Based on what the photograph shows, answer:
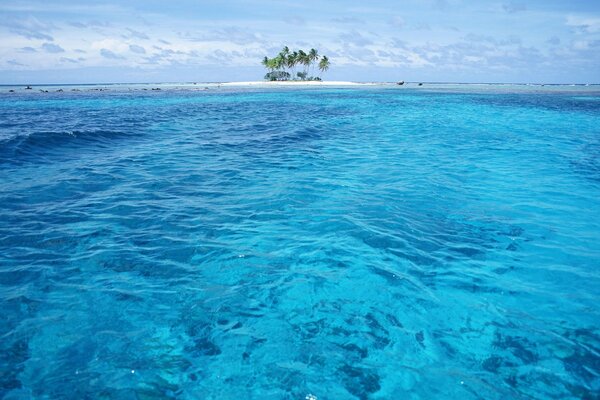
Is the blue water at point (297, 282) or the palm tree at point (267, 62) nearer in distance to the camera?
the blue water at point (297, 282)

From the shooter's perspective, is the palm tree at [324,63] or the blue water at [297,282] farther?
the palm tree at [324,63]

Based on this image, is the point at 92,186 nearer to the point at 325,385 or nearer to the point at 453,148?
the point at 325,385

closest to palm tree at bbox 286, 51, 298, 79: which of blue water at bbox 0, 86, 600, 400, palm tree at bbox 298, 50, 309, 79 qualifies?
palm tree at bbox 298, 50, 309, 79

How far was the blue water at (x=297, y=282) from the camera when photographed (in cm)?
429

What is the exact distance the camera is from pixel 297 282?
6184mm

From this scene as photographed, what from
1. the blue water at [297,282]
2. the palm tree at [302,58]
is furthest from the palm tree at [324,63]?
the blue water at [297,282]

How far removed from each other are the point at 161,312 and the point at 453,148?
1717 cm

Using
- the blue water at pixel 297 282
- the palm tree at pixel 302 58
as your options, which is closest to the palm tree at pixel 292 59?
the palm tree at pixel 302 58

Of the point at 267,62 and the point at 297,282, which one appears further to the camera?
the point at 267,62

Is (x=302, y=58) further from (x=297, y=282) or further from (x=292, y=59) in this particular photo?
(x=297, y=282)

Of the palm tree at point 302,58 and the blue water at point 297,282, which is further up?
the palm tree at point 302,58

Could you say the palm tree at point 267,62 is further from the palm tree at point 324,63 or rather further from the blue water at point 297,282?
the blue water at point 297,282

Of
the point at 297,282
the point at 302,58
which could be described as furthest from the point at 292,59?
the point at 297,282

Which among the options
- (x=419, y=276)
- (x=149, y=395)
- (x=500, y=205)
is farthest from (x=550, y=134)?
(x=149, y=395)
